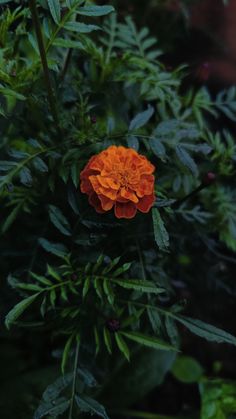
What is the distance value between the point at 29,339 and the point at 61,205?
460 millimetres

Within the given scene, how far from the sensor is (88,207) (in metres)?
0.91

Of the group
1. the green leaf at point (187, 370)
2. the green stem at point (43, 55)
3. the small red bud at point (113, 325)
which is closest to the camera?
the green stem at point (43, 55)

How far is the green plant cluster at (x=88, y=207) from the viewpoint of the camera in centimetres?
88

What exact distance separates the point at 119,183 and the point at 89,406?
324 mm

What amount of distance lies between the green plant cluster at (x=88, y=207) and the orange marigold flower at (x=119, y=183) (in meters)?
0.04

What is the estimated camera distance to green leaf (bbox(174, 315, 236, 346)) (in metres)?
0.89

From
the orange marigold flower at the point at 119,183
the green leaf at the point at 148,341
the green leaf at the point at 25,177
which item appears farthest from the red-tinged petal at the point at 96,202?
→ the green leaf at the point at 148,341

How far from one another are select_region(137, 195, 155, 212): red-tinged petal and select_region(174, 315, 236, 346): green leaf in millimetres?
199

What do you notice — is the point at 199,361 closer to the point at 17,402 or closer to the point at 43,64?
the point at 17,402

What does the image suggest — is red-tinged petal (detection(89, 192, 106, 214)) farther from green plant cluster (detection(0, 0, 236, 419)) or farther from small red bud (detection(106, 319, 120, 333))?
small red bud (detection(106, 319, 120, 333))

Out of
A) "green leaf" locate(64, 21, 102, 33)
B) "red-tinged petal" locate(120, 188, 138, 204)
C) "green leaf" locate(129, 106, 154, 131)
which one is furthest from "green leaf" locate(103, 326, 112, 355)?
"green leaf" locate(64, 21, 102, 33)

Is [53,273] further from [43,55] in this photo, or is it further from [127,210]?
[43,55]

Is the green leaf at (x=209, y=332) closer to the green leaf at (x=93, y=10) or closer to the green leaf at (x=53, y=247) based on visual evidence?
the green leaf at (x=53, y=247)

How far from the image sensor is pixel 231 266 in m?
1.39
